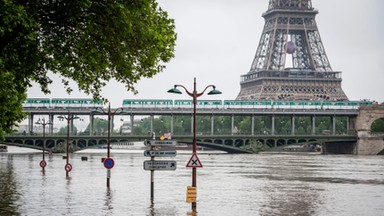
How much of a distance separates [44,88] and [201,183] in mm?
26546

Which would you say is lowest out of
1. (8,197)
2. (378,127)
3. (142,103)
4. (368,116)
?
(8,197)

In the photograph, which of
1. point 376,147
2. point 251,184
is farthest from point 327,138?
point 251,184

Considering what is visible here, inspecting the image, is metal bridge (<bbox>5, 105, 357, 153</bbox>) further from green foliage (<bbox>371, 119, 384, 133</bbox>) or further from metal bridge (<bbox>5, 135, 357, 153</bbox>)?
green foliage (<bbox>371, 119, 384, 133</bbox>)

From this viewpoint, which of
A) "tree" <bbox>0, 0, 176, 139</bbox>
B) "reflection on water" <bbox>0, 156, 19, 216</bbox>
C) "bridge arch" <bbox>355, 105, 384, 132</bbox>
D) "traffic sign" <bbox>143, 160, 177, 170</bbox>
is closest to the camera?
"tree" <bbox>0, 0, 176, 139</bbox>

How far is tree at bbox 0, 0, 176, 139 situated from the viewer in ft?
92.5

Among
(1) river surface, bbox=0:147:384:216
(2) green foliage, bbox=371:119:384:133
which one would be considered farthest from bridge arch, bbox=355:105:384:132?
(1) river surface, bbox=0:147:384:216

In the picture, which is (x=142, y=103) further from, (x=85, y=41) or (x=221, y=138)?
(x=85, y=41)

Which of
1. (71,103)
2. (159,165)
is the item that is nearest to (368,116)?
(71,103)

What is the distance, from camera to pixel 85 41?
3039 cm

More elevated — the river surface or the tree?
the tree

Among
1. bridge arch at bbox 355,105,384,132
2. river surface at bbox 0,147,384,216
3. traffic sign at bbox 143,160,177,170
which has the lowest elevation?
river surface at bbox 0,147,384,216

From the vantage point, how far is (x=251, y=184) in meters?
57.2

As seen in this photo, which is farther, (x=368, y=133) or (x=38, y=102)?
(x=38, y=102)

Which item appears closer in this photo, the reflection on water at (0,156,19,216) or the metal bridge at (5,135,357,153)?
the reflection on water at (0,156,19,216)
